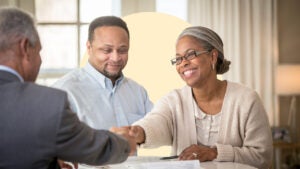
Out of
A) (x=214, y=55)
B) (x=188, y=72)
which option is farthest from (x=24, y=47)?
(x=214, y=55)

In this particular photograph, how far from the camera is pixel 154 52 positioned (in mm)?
3268

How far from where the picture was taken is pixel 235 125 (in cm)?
192

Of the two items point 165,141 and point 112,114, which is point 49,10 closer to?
point 112,114

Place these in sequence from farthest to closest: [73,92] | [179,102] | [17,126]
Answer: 1. [73,92]
2. [179,102]
3. [17,126]

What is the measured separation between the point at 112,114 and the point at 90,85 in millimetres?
195

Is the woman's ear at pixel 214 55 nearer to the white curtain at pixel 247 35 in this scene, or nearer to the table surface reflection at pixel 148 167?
the table surface reflection at pixel 148 167

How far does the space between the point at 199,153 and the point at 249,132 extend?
0.28 m

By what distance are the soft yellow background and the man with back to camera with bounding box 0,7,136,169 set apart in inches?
79.5

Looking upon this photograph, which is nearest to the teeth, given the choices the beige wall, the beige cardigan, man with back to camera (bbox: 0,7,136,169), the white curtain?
the beige cardigan

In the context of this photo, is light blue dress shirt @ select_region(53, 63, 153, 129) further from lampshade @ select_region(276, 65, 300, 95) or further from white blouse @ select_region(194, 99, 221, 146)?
lampshade @ select_region(276, 65, 300, 95)

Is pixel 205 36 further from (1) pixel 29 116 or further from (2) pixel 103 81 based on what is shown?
(1) pixel 29 116

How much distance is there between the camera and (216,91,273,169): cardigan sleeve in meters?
1.86

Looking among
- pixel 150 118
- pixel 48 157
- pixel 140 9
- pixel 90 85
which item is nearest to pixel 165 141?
pixel 150 118

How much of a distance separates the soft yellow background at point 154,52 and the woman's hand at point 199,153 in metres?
1.43
